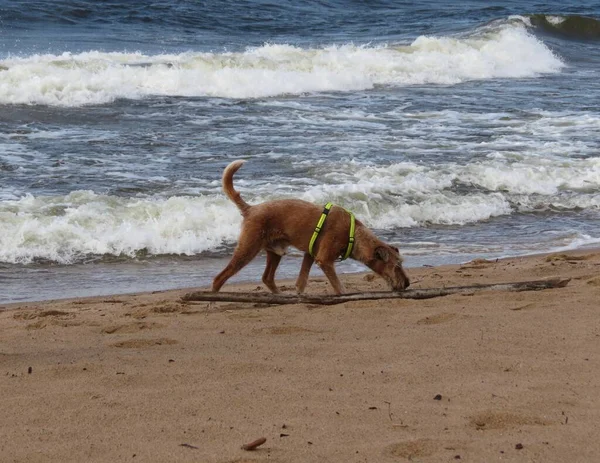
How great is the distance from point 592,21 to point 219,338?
33070mm

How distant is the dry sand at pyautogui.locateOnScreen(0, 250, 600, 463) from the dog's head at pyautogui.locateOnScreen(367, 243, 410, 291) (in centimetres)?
48

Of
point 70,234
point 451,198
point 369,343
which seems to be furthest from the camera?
point 451,198

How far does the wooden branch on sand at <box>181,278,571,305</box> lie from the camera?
21.9 ft

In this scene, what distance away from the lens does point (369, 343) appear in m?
5.53

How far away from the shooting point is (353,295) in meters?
6.71

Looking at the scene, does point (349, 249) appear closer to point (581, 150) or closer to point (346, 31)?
point (581, 150)

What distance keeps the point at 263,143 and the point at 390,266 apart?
7.92 metres

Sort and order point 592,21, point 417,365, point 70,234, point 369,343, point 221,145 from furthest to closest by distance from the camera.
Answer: point 592,21
point 221,145
point 70,234
point 369,343
point 417,365

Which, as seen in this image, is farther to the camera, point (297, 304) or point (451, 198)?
point (451, 198)

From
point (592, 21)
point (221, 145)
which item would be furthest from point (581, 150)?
point (592, 21)

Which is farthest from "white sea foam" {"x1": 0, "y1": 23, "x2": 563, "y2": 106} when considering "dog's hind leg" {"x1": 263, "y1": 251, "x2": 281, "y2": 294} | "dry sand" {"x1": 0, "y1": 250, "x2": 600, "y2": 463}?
"dry sand" {"x1": 0, "y1": 250, "x2": 600, "y2": 463}

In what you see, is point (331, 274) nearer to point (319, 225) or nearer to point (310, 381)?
point (319, 225)

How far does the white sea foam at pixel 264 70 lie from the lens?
62.8 feet

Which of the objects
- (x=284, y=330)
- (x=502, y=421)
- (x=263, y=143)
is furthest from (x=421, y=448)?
(x=263, y=143)
